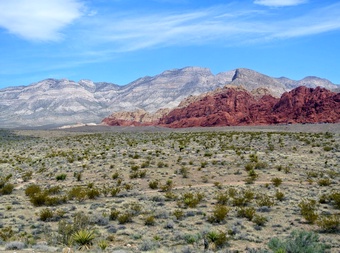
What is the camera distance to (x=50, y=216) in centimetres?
1340

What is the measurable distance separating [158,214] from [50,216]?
13.2ft

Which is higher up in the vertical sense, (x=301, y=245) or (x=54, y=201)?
(x=301, y=245)

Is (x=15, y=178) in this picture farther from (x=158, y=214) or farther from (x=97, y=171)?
(x=158, y=214)

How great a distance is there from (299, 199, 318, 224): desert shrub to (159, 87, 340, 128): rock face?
288ft

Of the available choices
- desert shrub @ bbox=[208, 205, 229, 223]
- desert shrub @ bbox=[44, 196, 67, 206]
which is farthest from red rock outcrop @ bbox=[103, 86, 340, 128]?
desert shrub @ bbox=[44, 196, 67, 206]

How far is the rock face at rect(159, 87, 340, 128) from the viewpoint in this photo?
335ft

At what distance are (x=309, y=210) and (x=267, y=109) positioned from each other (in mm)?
105281

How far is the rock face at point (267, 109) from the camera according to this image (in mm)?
102125

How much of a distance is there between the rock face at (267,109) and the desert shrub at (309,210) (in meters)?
87.7

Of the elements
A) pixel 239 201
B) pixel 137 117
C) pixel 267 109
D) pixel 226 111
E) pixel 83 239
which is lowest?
pixel 239 201

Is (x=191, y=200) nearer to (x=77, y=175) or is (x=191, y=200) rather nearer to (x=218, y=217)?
(x=218, y=217)

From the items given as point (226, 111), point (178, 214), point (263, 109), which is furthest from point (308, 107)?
point (178, 214)

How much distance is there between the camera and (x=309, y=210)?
1357 cm

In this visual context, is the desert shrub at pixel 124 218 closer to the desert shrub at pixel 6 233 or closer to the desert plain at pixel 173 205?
the desert plain at pixel 173 205
